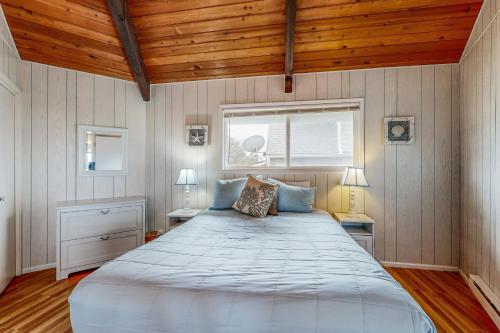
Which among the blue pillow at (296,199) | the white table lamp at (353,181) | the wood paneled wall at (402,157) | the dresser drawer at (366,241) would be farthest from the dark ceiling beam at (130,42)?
the dresser drawer at (366,241)

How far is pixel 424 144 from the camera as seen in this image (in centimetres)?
266

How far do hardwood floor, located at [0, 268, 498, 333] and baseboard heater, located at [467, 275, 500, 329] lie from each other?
42 mm

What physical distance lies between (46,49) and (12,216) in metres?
1.81

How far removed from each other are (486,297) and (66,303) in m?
3.41

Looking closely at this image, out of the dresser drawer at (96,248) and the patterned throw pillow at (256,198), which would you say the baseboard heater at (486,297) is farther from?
the dresser drawer at (96,248)

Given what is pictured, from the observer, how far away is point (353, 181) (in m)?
2.54

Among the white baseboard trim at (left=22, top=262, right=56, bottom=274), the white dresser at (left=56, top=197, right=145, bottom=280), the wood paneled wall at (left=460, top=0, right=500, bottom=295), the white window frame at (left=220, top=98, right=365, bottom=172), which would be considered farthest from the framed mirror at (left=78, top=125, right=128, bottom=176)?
the wood paneled wall at (left=460, top=0, right=500, bottom=295)

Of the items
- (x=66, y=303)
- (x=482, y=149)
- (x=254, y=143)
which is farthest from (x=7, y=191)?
(x=482, y=149)

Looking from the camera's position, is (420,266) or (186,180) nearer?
(420,266)

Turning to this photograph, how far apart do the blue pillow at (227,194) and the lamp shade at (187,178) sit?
41 centimetres

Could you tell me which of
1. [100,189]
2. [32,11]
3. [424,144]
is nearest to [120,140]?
[100,189]

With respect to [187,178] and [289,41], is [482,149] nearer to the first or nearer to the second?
[289,41]

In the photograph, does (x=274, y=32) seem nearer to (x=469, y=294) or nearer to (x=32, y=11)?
(x=32, y=11)

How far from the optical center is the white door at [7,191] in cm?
217
